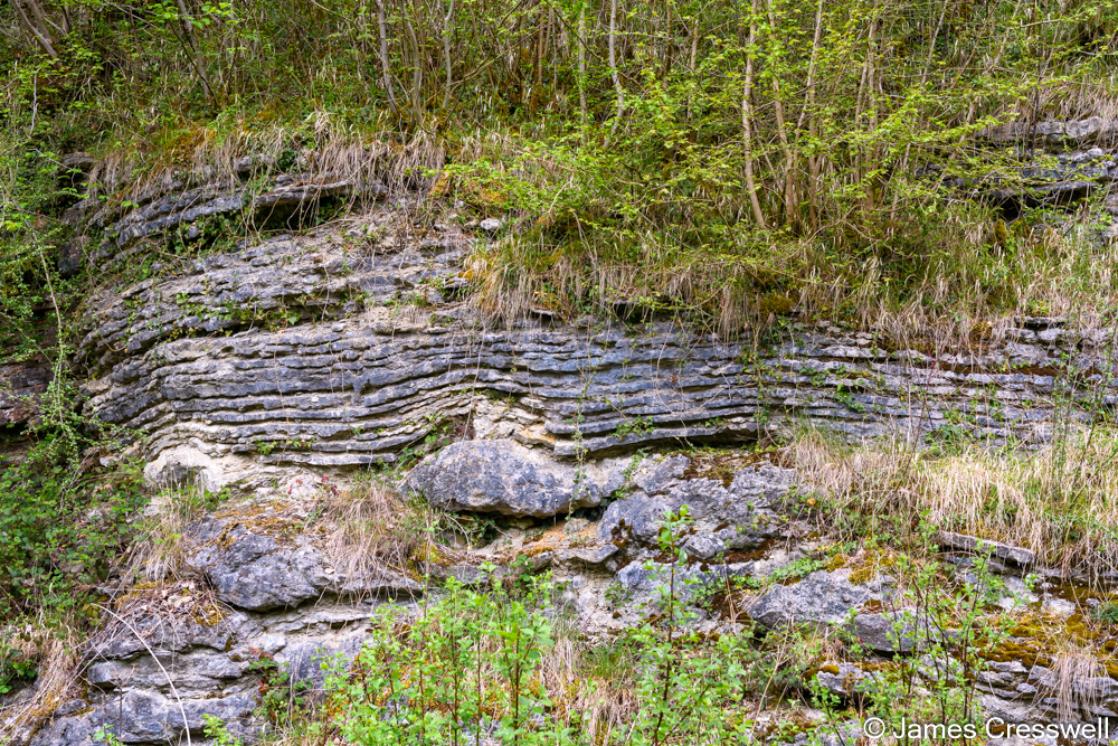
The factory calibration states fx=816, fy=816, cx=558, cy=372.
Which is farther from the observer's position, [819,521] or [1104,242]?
[1104,242]

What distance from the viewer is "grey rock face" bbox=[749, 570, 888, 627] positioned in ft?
13.5

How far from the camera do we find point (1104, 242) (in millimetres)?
5852

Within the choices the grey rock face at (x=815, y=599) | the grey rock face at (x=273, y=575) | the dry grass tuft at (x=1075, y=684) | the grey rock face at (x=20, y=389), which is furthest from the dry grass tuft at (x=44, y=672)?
the dry grass tuft at (x=1075, y=684)

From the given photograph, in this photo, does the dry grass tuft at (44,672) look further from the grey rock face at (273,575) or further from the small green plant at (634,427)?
the small green plant at (634,427)

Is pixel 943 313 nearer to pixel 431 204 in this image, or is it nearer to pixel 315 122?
pixel 431 204

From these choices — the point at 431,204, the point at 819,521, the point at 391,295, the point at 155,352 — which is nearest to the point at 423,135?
the point at 431,204

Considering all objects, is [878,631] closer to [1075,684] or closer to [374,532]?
[1075,684]

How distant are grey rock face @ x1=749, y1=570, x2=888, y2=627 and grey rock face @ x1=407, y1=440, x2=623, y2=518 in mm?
1236

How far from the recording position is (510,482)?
16.9 feet

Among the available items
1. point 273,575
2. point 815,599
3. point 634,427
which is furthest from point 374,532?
point 815,599

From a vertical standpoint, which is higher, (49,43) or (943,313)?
(49,43)

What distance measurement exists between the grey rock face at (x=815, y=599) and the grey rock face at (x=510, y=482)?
1.24 m

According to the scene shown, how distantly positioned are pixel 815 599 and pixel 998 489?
1153mm

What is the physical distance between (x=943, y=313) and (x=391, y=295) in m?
3.91
